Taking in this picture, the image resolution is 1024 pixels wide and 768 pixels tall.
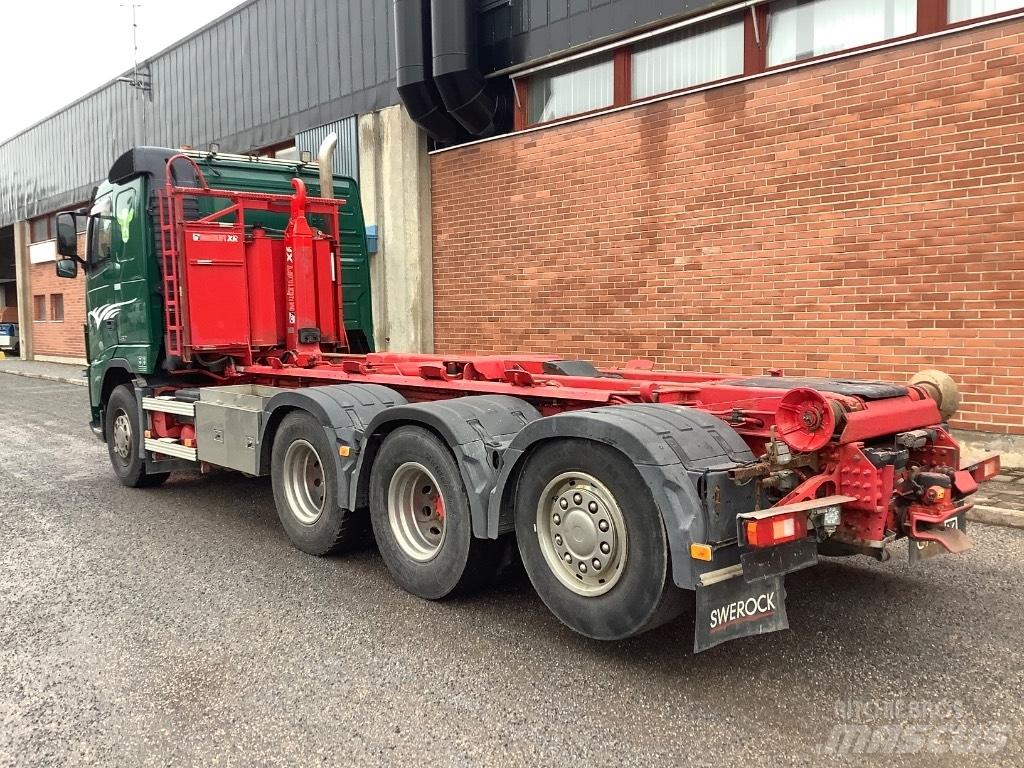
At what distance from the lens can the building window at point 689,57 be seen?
29.3ft

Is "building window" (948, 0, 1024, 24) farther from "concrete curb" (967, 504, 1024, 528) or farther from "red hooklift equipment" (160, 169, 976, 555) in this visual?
"red hooklift equipment" (160, 169, 976, 555)

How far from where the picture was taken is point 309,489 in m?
5.61

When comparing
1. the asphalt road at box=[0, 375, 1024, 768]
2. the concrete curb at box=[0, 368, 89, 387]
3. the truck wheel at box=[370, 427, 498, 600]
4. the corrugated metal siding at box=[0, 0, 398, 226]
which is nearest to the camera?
the asphalt road at box=[0, 375, 1024, 768]

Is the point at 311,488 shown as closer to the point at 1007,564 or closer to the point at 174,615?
the point at 174,615

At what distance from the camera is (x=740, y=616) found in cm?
332

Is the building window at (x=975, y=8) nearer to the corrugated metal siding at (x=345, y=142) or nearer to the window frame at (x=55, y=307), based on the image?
the corrugated metal siding at (x=345, y=142)

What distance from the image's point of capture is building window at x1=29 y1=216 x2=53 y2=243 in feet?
89.3

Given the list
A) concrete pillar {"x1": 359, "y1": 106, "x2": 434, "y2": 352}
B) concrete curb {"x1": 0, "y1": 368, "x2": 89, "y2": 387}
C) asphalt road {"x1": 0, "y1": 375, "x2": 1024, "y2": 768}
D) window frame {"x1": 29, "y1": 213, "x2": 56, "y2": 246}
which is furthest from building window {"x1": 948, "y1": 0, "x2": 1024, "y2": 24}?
window frame {"x1": 29, "y1": 213, "x2": 56, "y2": 246}

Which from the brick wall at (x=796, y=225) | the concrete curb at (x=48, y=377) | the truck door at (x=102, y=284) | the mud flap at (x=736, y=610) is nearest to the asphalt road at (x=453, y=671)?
the mud flap at (x=736, y=610)

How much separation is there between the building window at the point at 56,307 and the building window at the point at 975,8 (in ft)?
88.5

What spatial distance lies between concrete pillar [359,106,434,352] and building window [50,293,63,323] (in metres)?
18.7

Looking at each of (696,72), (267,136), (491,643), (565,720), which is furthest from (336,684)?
(267,136)

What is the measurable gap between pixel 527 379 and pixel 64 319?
86.4 ft

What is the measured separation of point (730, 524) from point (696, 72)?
7360 millimetres
